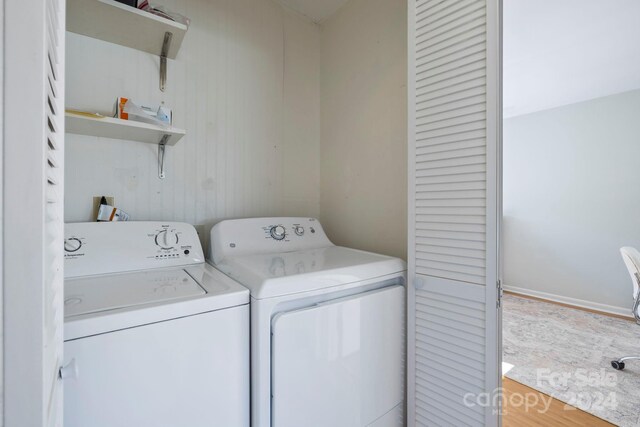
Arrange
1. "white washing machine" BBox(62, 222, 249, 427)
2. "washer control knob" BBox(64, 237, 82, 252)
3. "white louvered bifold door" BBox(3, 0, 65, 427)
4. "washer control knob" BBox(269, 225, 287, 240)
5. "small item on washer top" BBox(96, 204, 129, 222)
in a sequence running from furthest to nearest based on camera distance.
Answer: "washer control knob" BBox(269, 225, 287, 240) < "small item on washer top" BBox(96, 204, 129, 222) < "washer control knob" BBox(64, 237, 82, 252) < "white washing machine" BBox(62, 222, 249, 427) < "white louvered bifold door" BBox(3, 0, 65, 427)

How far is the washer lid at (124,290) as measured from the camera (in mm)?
760

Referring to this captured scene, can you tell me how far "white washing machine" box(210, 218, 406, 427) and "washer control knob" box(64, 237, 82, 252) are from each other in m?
0.51

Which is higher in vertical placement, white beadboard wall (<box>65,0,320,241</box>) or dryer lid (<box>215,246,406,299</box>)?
white beadboard wall (<box>65,0,320,241</box>)

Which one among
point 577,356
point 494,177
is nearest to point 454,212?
point 494,177

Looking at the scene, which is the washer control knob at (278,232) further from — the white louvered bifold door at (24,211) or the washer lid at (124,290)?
the white louvered bifold door at (24,211)

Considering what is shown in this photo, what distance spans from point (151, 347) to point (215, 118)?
4.26 feet

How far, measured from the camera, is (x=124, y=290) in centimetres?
89

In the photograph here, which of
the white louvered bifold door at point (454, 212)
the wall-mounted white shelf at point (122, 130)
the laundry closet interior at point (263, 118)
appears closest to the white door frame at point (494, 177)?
the white louvered bifold door at point (454, 212)

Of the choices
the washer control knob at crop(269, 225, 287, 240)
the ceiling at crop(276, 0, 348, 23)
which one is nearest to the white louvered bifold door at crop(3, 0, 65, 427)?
the washer control knob at crop(269, 225, 287, 240)

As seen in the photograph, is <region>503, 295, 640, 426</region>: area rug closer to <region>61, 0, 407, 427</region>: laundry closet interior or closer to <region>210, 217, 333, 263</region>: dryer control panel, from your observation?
<region>61, 0, 407, 427</region>: laundry closet interior

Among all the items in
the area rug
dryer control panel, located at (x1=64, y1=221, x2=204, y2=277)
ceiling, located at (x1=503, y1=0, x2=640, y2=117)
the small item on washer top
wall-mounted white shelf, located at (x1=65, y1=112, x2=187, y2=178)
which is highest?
ceiling, located at (x1=503, y1=0, x2=640, y2=117)

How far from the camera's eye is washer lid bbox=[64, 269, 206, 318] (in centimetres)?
76

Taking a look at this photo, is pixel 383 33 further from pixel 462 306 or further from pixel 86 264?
pixel 86 264

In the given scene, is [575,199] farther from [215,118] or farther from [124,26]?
[124,26]
